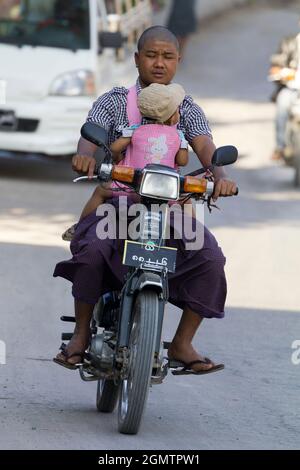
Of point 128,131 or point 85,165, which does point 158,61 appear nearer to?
point 128,131

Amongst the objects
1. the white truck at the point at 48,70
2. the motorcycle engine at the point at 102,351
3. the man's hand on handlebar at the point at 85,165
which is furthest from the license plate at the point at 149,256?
the white truck at the point at 48,70

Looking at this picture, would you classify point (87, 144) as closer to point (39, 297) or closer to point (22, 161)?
point (39, 297)

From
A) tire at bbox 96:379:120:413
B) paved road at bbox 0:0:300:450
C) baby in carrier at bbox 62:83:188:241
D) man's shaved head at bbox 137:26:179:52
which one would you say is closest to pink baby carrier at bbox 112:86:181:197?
baby in carrier at bbox 62:83:188:241

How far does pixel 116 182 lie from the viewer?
21.2ft

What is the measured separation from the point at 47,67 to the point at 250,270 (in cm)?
A: 428

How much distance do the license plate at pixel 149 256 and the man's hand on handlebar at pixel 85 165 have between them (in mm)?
361

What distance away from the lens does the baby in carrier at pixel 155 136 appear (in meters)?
6.30

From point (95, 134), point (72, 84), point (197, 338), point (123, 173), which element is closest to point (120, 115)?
point (95, 134)

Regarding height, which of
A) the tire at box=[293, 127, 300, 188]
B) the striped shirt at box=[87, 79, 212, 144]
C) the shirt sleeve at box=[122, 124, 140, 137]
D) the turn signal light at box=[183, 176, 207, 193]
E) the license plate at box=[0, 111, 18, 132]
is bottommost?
the tire at box=[293, 127, 300, 188]

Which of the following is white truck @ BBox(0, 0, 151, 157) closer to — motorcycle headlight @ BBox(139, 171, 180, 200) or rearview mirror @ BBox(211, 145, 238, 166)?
rearview mirror @ BBox(211, 145, 238, 166)

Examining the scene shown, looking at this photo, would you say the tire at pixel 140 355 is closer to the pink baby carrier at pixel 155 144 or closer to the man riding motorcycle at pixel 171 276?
the man riding motorcycle at pixel 171 276

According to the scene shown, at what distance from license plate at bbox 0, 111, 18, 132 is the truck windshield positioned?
2.71ft

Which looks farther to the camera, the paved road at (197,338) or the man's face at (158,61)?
the man's face at (158,61)

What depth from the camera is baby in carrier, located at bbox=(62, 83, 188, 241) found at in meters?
6.30
